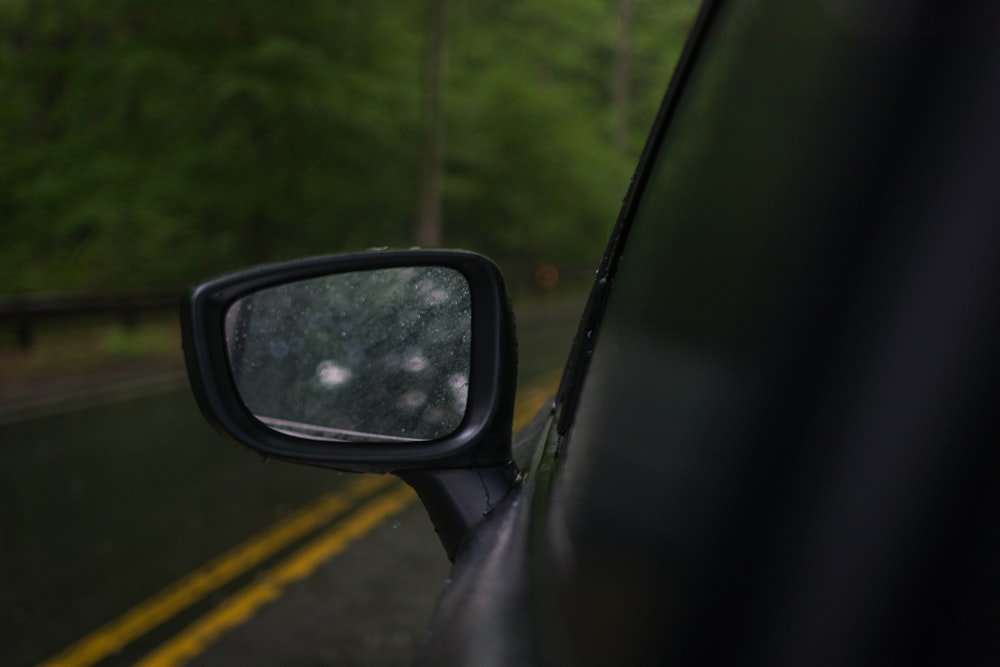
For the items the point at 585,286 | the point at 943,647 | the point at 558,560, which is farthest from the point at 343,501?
the point at 585,286

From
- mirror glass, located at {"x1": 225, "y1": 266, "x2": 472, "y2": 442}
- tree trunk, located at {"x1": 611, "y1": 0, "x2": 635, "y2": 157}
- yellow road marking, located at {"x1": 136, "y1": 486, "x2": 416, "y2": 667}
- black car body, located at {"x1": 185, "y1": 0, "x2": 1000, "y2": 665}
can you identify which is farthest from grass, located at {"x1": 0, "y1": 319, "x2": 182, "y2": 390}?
tree trunk, located at {"x1": 611, "y1": 0, "x2": 635, "y2": 157}

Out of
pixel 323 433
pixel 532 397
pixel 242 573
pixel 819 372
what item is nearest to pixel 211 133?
pixel 532 397

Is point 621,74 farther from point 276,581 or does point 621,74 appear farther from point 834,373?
point 834,373

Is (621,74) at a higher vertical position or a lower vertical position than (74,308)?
higher

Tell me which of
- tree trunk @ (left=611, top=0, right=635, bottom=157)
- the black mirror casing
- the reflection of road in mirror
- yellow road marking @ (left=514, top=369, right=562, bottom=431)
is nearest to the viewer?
the black mirror casing

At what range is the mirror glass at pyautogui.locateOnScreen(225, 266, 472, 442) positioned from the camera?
5.63ft

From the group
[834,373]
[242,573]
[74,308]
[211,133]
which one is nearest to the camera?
[834,373]

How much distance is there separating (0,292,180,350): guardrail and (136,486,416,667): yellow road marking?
30.3 ft

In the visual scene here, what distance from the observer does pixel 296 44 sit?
20812 mm

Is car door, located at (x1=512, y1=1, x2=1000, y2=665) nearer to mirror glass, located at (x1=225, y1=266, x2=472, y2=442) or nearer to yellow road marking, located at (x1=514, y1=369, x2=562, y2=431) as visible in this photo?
mirror glass, located at (x1=225, y1=266, x2=472, y2=442)

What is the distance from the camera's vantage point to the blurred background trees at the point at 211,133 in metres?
19.5

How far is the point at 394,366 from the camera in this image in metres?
1.82

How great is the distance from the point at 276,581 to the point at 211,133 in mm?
17393

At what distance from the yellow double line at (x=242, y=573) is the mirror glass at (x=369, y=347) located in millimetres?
3058
